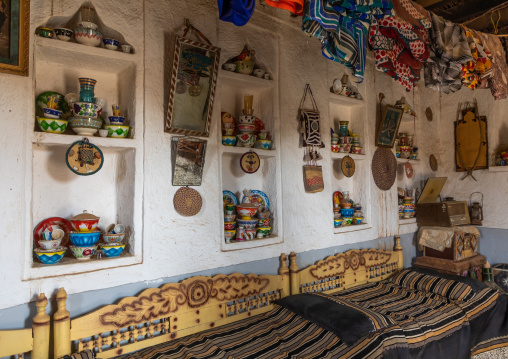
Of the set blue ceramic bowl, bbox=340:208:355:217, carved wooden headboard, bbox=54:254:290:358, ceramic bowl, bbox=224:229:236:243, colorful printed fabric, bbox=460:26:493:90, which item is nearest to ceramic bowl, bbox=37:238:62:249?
carved wooden headboard, bbox=54:254:290:358

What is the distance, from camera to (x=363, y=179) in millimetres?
3285

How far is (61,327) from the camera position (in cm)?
163

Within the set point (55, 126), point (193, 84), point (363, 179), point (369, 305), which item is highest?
point (193, 84)

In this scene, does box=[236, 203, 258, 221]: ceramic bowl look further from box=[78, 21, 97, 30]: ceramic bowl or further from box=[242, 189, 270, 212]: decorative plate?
box=[78, 21, 97, 30]: ceramic bowl

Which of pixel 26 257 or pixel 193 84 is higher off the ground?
pixel 193 84

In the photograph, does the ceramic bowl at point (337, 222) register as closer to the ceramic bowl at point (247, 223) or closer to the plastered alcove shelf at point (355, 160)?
the plastered alcove shelf at point (355, 160)

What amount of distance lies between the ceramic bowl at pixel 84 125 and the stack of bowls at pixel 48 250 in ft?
1.78

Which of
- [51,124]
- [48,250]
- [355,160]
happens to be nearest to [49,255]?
[48,250]

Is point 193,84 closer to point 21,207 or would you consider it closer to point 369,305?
point 21,207

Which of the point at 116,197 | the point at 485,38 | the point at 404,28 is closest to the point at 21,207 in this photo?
the point at 116,197

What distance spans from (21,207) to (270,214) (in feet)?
5.19

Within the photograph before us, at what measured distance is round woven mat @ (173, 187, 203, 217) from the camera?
209 centimetres

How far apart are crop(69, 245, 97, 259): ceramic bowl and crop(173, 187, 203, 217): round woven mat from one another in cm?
51

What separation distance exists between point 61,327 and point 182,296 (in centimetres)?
64
